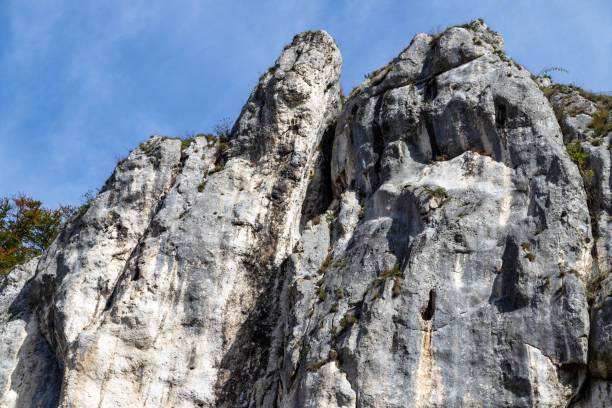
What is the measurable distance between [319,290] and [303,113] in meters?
8.26

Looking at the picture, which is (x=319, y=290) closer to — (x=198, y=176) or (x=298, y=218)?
(x=298, y=218)

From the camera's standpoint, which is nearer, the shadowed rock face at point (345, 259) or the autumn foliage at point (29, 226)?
the shadowed rock face at point (345, 259)

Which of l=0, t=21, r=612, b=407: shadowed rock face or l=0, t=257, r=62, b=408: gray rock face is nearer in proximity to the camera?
l=0, t=21, r=612, b=407: shadowed rock face

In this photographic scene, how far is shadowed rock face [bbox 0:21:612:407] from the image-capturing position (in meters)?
15.4

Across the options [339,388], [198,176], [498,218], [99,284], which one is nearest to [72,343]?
[99,284]

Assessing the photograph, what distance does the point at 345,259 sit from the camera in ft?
61.2

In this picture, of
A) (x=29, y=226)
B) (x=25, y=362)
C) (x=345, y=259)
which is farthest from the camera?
(x=29, y=226)

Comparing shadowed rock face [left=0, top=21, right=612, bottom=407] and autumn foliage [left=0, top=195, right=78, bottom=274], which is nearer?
shadowed rock face [left=0, top=21, right=612, bottom=407]

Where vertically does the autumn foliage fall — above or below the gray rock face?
above

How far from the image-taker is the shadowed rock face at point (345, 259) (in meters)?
15.4

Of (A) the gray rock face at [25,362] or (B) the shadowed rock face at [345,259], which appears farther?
(A) the gray rock face at [25,362]

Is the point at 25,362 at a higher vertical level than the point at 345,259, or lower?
lower

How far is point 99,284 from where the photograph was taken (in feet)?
72.0

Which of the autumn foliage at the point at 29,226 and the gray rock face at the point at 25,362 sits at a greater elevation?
the autumn foliage at the point at 29,226
